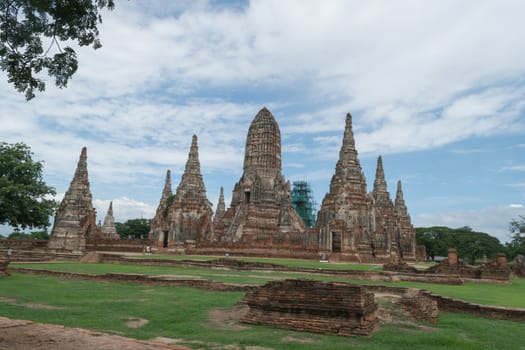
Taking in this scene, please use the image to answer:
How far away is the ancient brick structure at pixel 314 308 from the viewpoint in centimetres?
724

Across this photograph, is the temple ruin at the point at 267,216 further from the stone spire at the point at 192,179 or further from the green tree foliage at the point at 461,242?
the green tree foliage at the point at 461,242

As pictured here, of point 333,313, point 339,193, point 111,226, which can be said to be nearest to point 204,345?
point 333,313

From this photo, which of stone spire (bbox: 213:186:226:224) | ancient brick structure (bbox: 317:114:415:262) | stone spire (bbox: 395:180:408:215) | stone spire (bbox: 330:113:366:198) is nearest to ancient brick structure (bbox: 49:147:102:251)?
ancient brick structure (bbox: 317:114:415:262)

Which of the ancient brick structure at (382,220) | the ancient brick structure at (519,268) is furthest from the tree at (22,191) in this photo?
the ancient brick structure at (519,268)

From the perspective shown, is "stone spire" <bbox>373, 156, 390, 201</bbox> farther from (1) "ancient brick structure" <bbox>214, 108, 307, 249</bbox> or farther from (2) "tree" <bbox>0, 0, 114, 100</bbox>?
(2) "tree" <bbox>0, 0, 114, 100</bbox>

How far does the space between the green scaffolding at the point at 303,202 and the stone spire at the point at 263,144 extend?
19527mm

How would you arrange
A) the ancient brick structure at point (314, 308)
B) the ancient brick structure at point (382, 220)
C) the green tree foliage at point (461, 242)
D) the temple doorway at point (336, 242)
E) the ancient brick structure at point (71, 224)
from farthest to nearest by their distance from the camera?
the green tree foliage at point (461, 242), the ancient brick structure at point (382, 220), the temple doorway at point (336, 242), the ancient brick structure at point (71, 224), the ancient brick structure at point (314, 308)

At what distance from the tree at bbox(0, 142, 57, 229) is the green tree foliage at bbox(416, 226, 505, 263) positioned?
2152 inches

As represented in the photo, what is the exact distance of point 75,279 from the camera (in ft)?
50.4

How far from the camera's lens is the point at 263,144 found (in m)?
49.2

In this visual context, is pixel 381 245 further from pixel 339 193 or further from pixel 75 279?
pixel 75 279

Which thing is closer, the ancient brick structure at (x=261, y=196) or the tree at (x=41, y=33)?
the tree at (x=41, y=33)

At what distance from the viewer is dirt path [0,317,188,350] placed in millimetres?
5340

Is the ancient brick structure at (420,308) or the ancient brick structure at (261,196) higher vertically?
the ancient brick structure at (261,196)
